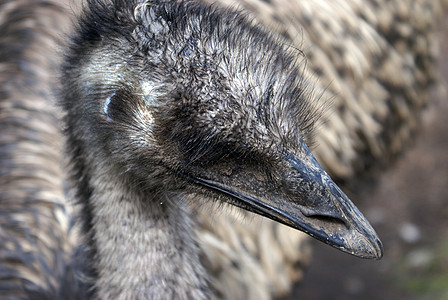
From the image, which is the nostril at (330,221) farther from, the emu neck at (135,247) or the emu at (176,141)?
the emu neck at (135,247)

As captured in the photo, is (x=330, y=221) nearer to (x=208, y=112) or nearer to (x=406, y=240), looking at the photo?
(x=208, y=112)

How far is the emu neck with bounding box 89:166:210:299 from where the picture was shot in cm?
168

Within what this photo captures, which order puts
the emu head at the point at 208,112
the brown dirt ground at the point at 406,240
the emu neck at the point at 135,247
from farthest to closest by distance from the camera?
the brown dirt ground at the point at 406,240 → the emu neck at the point at 135,247 → the emu head at the point at 208,112

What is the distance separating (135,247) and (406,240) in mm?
2682

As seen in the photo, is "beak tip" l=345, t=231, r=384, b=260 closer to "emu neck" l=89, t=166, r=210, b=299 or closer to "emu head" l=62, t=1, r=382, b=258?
"emu head" l=62, t=1, r=382, b=258

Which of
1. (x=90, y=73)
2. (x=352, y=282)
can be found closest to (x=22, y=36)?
(x=90, y=73)

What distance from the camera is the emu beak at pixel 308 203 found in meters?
1.48

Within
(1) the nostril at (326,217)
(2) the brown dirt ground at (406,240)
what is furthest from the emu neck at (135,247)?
(2) the brown dirt ground at (406,240)

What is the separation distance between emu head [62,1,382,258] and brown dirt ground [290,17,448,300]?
202 cm

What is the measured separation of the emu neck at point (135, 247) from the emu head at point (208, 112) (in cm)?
10

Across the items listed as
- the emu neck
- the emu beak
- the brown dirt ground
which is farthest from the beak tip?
the brown dirt ground

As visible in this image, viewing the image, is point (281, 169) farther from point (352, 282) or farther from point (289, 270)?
point (352, 282)

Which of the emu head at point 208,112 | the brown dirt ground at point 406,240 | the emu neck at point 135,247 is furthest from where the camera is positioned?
the brown dirt ground at point 406,240

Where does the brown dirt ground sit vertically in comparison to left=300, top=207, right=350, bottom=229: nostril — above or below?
below
